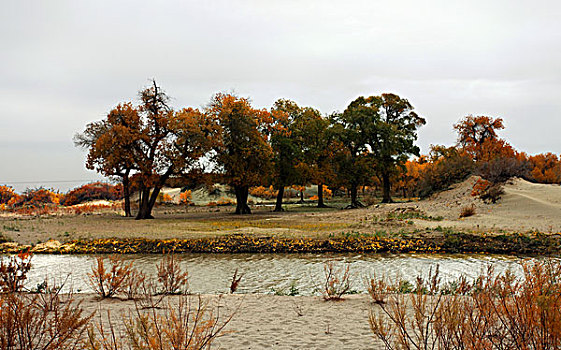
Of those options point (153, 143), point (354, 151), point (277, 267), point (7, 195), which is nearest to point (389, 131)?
point (354, 151)

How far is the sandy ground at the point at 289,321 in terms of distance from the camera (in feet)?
18.6

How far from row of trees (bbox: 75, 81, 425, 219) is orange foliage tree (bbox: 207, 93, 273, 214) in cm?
8

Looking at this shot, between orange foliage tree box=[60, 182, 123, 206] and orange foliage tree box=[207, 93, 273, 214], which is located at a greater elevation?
orange foliage tree box=[207, 93, 273, 214]

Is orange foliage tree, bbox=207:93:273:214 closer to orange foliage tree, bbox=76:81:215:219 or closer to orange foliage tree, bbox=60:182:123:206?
orange foliage tree, bbox=76:81:215:219

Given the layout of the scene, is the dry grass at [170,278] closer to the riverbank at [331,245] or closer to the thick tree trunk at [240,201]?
the riverbank at [331,245]

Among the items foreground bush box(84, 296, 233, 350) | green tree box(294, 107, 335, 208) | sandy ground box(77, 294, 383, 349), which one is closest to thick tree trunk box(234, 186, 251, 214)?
green tree box(294, 107, 335, 208)

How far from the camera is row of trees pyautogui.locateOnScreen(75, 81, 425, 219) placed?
31.5m

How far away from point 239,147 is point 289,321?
2823 cm

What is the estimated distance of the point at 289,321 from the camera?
6.79m

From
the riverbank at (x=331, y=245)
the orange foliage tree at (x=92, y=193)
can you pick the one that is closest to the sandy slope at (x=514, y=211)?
the riverbank at (x=331, y=245)

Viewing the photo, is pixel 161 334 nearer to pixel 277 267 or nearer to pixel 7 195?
pixel 277 267

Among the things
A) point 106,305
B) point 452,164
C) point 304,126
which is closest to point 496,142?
point 452,164

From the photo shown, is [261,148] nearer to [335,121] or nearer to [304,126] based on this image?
[304,126]

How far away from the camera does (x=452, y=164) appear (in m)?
41.5
